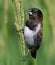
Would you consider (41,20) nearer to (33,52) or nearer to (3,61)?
(33,52)

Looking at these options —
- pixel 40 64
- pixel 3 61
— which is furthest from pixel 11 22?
pixel 40 64

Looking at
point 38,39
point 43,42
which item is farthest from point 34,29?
point 43,42

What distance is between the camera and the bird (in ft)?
4.23

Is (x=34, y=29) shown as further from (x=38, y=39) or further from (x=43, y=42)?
(x=43, y=42)

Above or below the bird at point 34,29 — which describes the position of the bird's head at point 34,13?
above

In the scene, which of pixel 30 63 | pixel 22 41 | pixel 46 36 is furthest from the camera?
pixel 46 36

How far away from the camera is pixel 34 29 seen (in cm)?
130

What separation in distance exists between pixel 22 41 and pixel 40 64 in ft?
0.72

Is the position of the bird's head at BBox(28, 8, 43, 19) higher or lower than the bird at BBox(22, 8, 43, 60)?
higher

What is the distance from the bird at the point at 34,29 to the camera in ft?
4.23

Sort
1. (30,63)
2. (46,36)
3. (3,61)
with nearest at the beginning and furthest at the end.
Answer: (30,63) → (46,36) → (3,61)

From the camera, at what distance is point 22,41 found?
3.71 ft

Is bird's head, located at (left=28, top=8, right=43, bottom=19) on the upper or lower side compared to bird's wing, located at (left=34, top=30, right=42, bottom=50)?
upper

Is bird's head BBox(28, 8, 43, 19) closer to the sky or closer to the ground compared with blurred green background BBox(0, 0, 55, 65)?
closer to the sky
